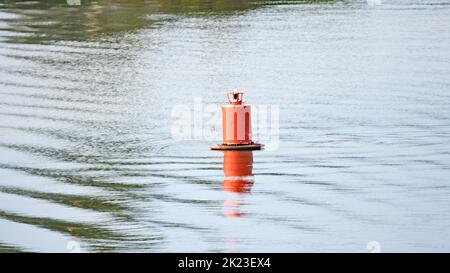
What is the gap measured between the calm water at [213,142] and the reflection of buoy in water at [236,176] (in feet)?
0.18

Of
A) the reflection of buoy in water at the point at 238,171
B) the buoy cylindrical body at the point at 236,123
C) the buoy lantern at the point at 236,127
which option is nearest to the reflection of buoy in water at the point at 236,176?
the reflection of buoy in water at the point at 238,171

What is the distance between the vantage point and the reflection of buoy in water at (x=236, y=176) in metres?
14.3

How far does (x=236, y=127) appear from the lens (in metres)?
18.0

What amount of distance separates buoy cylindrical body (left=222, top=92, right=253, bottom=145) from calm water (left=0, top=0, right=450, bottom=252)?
0.44 m

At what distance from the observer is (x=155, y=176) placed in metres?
16.2

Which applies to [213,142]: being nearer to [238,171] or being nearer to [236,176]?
[238,171]

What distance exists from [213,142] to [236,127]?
2.30ft

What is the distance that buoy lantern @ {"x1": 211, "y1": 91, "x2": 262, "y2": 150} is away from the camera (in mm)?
17984

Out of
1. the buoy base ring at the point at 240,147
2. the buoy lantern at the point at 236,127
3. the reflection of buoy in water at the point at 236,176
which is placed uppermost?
the buoy lantern at the point at 236,127

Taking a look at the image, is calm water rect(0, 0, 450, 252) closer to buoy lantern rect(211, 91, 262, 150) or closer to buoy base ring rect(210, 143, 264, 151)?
buoy base ring rect(210, 143, 264, 151)

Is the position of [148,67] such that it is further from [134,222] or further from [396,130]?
[134,222]

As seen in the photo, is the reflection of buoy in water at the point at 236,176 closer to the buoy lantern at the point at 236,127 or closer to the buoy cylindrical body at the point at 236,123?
the buoy lantern at the point at 236,127

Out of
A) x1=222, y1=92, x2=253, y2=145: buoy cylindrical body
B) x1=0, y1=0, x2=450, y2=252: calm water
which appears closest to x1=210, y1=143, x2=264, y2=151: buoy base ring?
x1=222, y1=92, x2=253, y2=145: buoy cylindrical body
